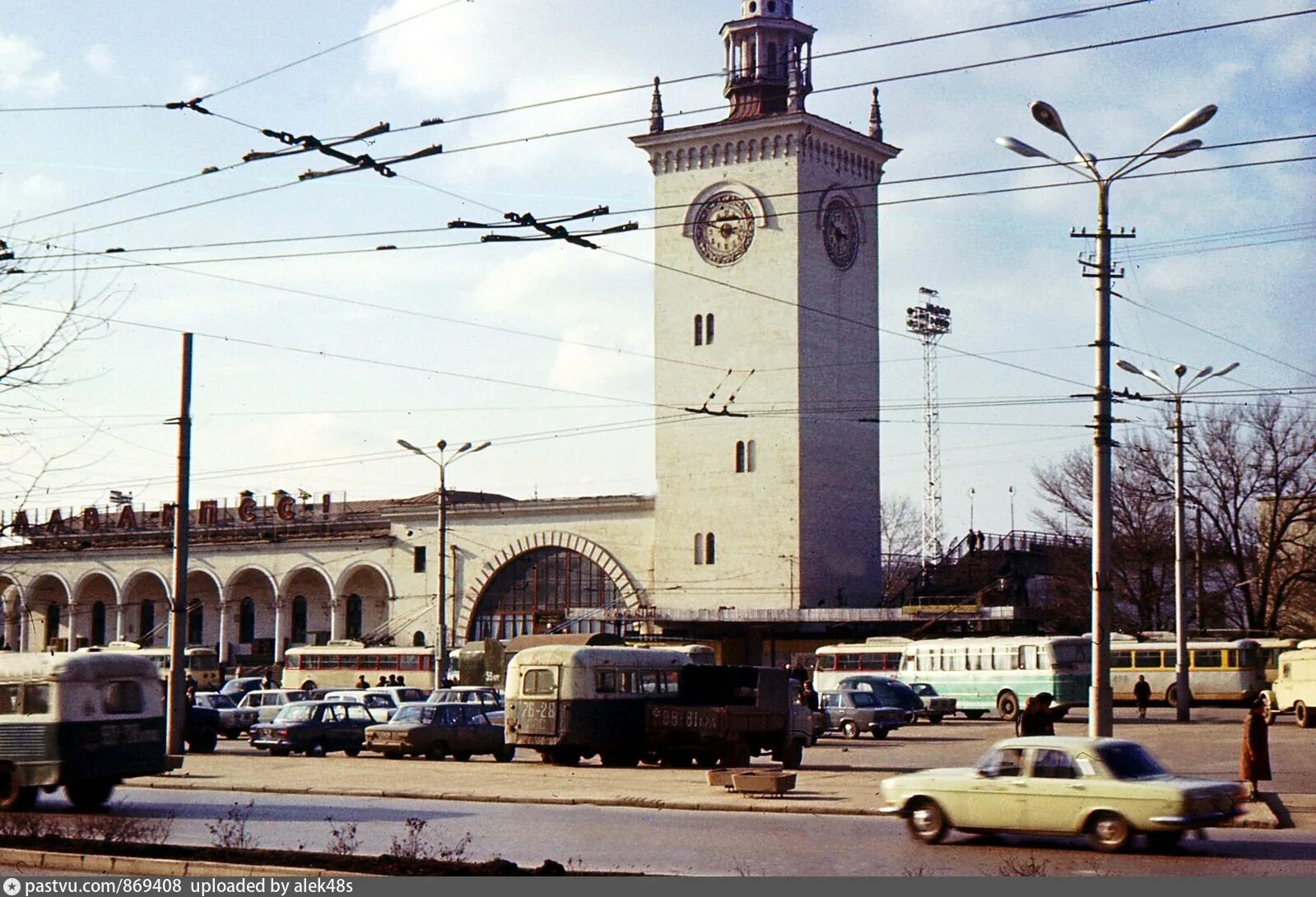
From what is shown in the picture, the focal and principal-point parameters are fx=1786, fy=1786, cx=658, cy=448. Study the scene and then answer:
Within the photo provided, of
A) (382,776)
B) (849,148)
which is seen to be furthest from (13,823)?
(849,148)

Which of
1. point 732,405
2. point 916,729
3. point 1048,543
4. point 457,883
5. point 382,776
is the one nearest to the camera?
point 457,883

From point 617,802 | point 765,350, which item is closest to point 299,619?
point 765,350

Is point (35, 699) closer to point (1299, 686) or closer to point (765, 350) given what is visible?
point (1299, 686)

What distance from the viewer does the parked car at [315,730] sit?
37719 mm

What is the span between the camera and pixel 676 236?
246 feet

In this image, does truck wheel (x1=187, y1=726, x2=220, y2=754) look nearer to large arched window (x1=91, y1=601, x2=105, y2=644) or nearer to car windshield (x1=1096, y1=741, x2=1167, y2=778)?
car windshield (x1=1096, y1=741, x2=1167, y2=778)

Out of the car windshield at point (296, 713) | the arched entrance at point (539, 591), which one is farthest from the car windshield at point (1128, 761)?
the arched entrance at point (539, 591)

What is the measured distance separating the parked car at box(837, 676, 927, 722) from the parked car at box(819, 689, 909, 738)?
0.29 metres

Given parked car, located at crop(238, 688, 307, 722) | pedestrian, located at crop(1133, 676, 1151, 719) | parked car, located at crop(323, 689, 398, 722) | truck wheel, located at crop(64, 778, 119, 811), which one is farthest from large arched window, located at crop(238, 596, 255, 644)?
truck wheel, located at crop(64, 778, 119, 811)

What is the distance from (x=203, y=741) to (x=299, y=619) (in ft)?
157

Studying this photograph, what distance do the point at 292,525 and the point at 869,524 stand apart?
2787 centimetres

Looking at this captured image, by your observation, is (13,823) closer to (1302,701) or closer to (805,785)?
(805,785)

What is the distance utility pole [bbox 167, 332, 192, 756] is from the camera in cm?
3419

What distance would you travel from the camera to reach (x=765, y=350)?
71812 mm
